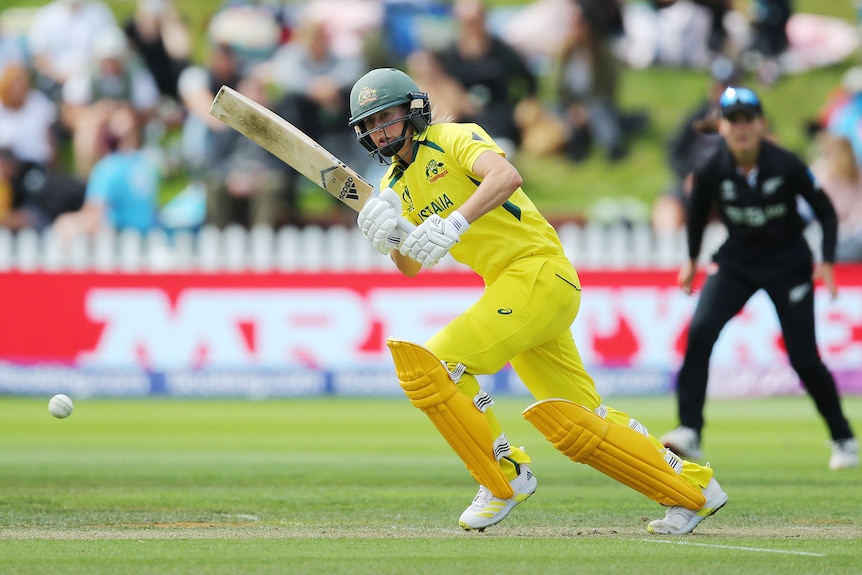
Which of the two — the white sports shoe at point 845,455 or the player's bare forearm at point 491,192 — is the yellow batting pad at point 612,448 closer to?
the player's bare forearm at point 491,192

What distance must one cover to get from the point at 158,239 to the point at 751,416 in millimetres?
6587

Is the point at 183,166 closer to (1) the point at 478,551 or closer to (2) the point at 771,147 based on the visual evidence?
(2) the point at 771,147

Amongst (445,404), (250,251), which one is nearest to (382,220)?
(445,404)

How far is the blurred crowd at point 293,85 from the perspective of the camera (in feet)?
51.9

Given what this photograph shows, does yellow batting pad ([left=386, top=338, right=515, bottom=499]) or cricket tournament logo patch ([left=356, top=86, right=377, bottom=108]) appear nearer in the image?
yellow batting pad ([left=386, top=338, right=515, bottom=499])

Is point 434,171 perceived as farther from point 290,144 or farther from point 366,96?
point 290,144

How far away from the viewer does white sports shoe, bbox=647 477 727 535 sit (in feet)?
17.9

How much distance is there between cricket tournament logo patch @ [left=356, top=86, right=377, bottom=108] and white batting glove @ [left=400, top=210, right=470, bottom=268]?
59cm

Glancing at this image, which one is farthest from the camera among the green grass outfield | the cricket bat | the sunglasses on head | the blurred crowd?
the blurred crowd

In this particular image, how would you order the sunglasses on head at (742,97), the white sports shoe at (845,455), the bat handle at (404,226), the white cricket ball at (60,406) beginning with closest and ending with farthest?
the bat handle at (404,226) < the white cricket ball at (60,406) < the sunglasses on head at (742,97) < the white sports shoe at (845,455)

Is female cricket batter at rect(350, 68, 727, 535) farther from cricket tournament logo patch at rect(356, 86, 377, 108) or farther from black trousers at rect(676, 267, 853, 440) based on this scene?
black trousers at rect(676, 267, 853, 440)

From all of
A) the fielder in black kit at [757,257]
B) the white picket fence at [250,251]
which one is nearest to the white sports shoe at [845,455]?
the fielder in black kit at [757,257]

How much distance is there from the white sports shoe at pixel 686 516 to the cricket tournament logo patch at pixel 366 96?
2014 millimetres

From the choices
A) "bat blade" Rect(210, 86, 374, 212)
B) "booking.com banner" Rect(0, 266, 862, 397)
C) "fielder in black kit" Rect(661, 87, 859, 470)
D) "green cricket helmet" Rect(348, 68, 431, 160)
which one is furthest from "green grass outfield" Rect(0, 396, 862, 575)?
"booking.com banner" Rect(0, 266, 862, 397)
